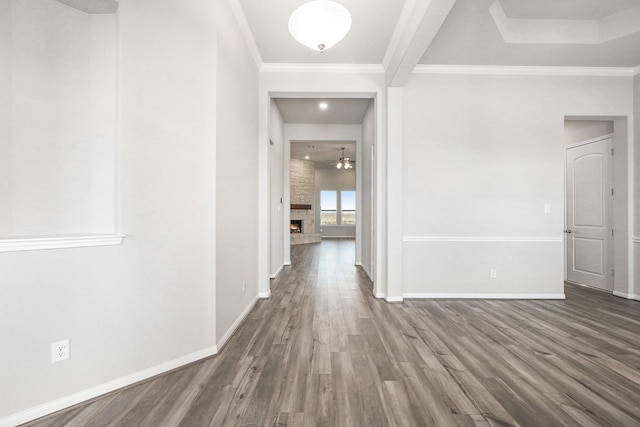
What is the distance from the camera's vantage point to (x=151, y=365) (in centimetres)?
192

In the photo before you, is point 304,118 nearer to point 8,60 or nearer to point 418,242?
point 418,242

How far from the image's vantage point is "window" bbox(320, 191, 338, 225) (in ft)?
38.8

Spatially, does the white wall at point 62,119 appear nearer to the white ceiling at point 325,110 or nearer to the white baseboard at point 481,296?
the white ceiling at point 325,110

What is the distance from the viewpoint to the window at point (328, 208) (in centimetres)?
1182

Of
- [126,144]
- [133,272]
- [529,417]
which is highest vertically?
[126,144]

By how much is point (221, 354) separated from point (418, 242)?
2.59 m

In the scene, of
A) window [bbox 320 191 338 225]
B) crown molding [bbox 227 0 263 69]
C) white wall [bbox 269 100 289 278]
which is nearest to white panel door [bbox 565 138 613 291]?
white wall [bbox 269 100 289 278]

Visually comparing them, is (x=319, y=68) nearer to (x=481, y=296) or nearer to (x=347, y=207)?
(x=481, y=296)

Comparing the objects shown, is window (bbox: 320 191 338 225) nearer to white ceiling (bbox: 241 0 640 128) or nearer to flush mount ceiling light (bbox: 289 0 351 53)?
white ceiling (bbox: 241 0 640 128)

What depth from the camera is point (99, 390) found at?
1712 millimetres

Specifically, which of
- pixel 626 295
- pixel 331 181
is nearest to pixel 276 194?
pixel 626 295

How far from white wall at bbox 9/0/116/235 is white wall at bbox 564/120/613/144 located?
570 cm

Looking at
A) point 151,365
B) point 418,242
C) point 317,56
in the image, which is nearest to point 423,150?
point 418,242

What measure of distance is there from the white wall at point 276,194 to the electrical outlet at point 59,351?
3.13m
